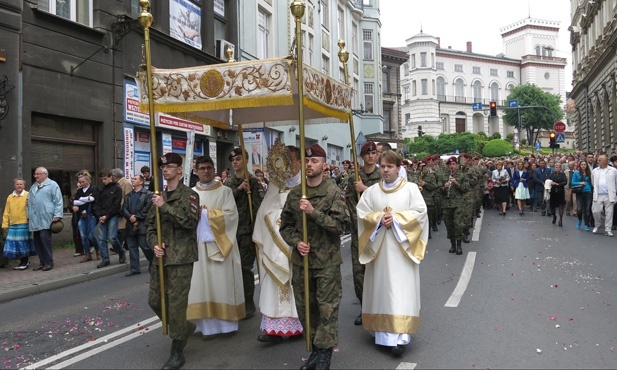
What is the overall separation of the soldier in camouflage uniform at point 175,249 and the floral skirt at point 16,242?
6.38 metres

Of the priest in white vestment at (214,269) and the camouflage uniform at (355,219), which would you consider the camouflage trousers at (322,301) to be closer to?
the priest in white vestment at (214,269)

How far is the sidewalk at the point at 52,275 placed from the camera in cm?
834

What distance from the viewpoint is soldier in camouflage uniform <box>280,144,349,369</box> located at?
14.6 ft

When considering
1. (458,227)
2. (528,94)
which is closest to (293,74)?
(458,227)

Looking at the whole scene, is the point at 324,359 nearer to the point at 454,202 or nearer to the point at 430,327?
the point at 430,327

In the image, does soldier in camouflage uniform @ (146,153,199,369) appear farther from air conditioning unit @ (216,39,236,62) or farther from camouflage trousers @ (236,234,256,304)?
air conditioning unit @ (216,39,236,62)

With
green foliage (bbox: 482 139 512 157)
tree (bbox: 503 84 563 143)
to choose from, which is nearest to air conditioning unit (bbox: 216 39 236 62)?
green foliage (bbox: 482 139 512 157)

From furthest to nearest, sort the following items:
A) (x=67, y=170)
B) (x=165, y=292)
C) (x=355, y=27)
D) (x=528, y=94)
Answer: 1. (x=528, y=94)
2. (x=355, y=27)
3. (x=67, y=170)
4. (x=165, y=292)

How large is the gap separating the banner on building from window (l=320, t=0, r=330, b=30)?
1390 centimetres

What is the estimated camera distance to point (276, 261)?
5.46 meters

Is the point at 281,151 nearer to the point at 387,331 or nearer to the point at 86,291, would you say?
the point at 387,331

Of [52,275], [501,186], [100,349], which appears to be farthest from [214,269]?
[501,186]

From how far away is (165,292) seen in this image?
4.76m

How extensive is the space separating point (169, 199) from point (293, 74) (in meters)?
1.67
